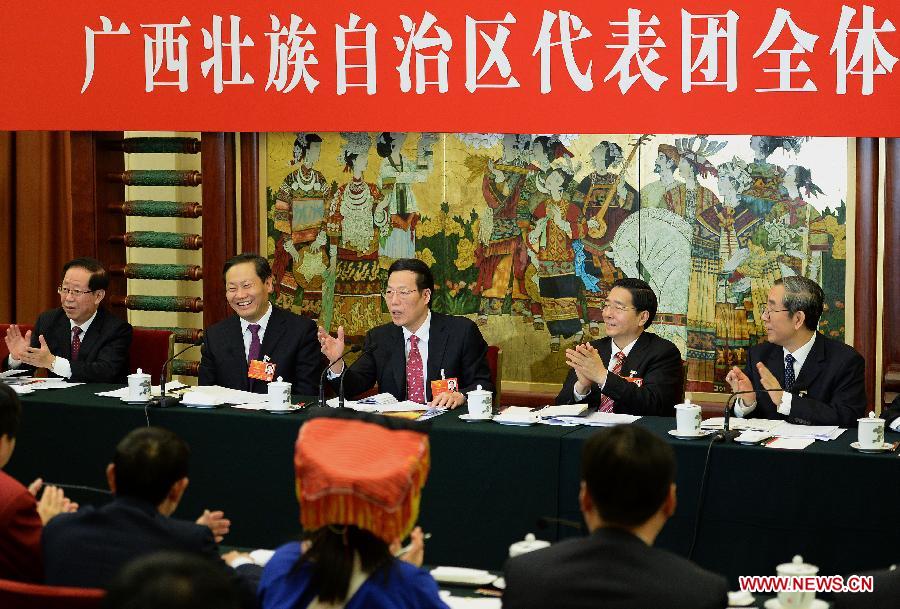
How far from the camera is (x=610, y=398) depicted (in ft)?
14.5

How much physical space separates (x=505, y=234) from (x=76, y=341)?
201 cm

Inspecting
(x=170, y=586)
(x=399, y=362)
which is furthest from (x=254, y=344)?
(x=170, y=586)

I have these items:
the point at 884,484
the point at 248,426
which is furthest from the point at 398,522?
the point at 248,426

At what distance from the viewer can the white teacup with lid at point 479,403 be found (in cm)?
403

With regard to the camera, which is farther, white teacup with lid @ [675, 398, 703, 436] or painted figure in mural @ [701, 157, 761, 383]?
painted figure in mural @ [701, 157, 761, 383]

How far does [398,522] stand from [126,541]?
601 millimetres

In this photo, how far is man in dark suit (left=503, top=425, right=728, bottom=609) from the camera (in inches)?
73.1

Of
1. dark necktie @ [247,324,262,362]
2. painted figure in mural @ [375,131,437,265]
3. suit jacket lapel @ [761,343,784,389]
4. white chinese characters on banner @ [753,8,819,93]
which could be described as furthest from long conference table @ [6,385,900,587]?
painted figure in mural @ [375,131,437,265]

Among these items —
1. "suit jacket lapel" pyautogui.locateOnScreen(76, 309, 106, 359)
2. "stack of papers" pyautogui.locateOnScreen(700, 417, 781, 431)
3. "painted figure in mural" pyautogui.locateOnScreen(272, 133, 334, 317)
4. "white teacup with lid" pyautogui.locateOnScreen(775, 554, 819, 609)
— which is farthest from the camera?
"painted figure in mural" pyautogui.locateOnScreen(272, 133, 334, 317)

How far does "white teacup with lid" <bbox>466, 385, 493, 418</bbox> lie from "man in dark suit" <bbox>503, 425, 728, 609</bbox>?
1.99m

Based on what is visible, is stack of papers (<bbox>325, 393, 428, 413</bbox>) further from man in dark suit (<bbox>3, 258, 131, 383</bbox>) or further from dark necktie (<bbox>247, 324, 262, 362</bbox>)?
man in dark suit (<bbox>3, 258, 131, 383</bbox>)

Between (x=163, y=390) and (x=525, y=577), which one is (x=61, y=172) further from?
(x=525, y=577)

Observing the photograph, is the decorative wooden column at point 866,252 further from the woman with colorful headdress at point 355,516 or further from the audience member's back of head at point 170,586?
the audience member's back of head at point 170,586

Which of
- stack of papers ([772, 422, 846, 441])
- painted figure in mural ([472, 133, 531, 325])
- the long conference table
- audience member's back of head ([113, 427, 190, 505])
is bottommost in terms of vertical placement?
the long conference table
